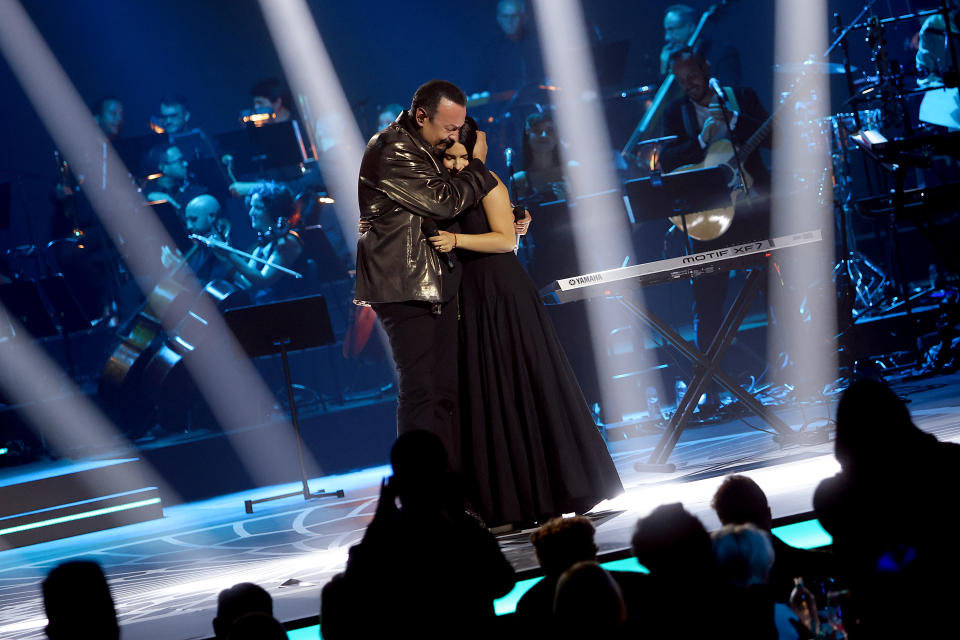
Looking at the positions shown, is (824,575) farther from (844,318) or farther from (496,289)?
(844,318)

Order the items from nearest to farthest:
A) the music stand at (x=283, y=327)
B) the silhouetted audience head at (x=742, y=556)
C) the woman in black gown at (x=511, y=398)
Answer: the silhouetted audience head at (x=742, y=556)
the woman in black gown at (x=511, y=398)
the music stand at (x=283, y=327)

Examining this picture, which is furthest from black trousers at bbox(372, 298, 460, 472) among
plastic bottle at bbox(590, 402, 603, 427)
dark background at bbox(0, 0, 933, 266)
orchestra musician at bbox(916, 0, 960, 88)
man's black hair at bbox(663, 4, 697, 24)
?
dark background at bbox(0, 0, 933, 266)

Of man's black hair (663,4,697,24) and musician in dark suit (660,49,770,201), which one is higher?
man's black hair (663,4,697,24)

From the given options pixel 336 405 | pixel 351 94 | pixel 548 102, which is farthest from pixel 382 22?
pixel 336 405

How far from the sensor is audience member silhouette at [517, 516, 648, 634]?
229 centimetres

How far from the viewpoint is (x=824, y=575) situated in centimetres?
253

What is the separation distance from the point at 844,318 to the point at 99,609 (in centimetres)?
583

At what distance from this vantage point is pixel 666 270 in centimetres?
451

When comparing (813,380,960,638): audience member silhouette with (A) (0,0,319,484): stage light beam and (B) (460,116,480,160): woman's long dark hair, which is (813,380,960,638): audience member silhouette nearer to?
(B) (460,116,480,160): woman's long dark hair

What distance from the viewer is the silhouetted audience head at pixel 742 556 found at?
89.5 inches

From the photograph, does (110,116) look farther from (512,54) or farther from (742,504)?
(742,504)

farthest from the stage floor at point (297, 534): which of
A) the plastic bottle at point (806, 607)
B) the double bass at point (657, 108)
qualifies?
the double bass at point (657, 108)

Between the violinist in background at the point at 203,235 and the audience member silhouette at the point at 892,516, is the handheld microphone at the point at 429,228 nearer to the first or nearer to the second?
the audience member silhouette at the point at 892,516

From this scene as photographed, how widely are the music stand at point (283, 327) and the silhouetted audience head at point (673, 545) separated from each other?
14.0ft
